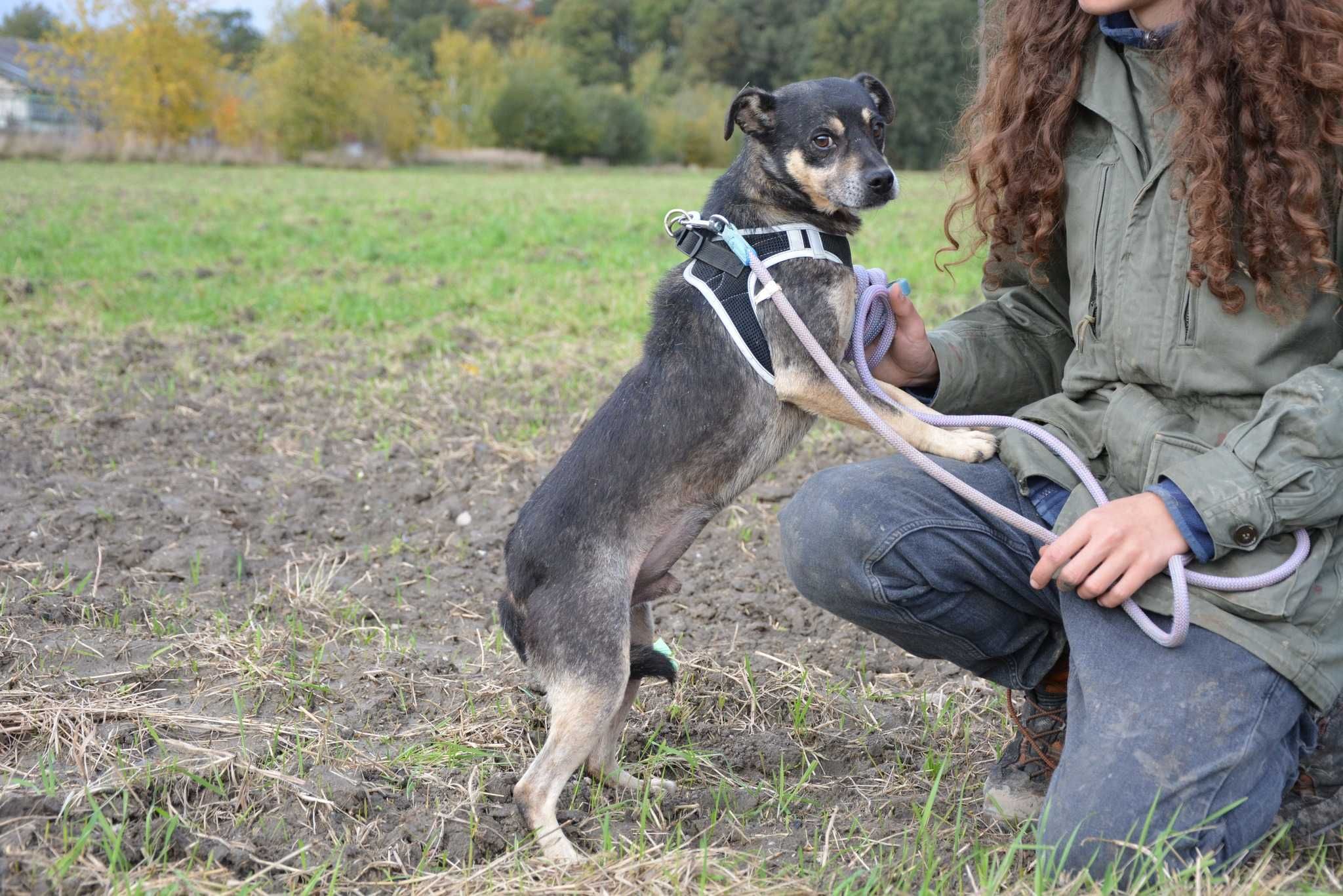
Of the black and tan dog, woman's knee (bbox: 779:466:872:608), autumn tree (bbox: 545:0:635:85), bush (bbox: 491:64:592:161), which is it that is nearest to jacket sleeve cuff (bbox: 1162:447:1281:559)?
the black and tan dog

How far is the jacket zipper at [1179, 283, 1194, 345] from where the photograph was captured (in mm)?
2451

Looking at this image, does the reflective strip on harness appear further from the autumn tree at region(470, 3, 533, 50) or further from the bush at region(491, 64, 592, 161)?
the autumn tree at region(470, 3, 533, 50)

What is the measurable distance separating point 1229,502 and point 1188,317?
448mm

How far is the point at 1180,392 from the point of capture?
2.50 metres

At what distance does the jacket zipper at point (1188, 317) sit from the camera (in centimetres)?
245

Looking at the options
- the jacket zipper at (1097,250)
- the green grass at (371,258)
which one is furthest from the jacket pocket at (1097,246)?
the green grass at (371,258)

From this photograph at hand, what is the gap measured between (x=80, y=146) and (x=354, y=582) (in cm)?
3148

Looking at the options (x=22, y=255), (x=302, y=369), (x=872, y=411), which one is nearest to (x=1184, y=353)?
(x=872, y=411)

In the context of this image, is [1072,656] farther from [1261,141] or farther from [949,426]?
[1261,141]

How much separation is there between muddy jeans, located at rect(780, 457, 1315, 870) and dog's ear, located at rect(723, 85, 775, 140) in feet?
3.30

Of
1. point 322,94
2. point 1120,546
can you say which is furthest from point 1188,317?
point 322,94

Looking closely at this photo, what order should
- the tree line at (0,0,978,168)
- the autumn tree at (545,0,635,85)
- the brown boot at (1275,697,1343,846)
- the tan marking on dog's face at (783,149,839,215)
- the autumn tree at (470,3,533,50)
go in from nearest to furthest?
the brown boot at (1275,697,1343,846) < the tan marking on dog's face at (783,149,839,215) < the tree line at (0,0,978,168) < the autumn tree at (545,0,635,85) < the autumn tree at (470,3,533,50)

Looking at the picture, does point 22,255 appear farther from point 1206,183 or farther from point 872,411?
point 1206,183

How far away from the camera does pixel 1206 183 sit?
7.75 ft
